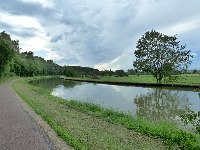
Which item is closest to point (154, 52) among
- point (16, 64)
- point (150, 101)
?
point (150, 101)

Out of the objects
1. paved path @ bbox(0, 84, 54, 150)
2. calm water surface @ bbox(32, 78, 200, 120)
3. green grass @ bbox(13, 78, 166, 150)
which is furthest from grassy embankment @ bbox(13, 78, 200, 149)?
calm water surface @ bbox(32, 78, 200, 120)

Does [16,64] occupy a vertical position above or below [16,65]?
above

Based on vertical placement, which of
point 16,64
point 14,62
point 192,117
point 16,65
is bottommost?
point 192,117

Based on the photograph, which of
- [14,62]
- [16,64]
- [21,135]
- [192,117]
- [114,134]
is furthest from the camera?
[16,64]

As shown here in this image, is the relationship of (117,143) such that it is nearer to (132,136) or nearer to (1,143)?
(132,136)

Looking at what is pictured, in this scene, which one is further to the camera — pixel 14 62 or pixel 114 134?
pixel 14 62

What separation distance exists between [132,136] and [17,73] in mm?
118033

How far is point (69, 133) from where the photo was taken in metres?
13.7

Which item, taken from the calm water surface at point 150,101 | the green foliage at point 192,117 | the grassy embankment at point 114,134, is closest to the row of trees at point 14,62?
the calm water surface at point 150,101

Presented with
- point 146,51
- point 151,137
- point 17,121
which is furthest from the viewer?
point 146,51

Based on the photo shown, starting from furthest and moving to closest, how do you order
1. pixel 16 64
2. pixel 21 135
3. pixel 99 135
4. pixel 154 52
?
1. pixel 16 64
2. pixel 154 52
3. pixel 21 135
4. pixel 99 135

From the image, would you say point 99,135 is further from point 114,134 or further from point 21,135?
point 21,135

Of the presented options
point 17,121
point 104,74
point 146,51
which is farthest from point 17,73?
point 17,121

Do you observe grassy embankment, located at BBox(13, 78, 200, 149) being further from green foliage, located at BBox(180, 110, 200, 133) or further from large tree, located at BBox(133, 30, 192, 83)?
large tree, located at BBox(133, 30, 192, 83)
